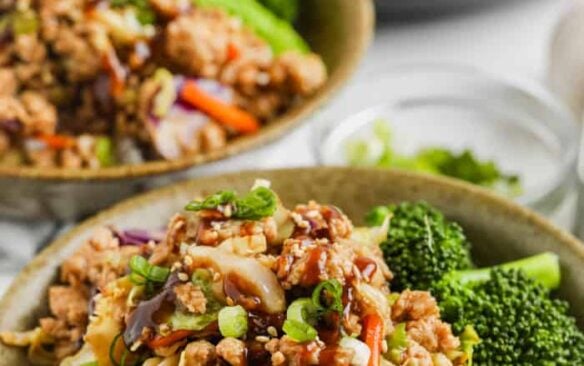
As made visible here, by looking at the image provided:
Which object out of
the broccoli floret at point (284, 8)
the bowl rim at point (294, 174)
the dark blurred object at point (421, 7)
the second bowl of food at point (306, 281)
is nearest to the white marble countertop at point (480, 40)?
the dark blurred object at point (421, 7)

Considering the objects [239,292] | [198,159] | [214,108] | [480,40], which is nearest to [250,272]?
[239,292]

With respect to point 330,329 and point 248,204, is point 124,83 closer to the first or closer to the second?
point 248,204

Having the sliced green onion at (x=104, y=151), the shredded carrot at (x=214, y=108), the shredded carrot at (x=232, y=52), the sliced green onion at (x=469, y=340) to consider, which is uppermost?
the shredded carrot at (x=232, y=52)

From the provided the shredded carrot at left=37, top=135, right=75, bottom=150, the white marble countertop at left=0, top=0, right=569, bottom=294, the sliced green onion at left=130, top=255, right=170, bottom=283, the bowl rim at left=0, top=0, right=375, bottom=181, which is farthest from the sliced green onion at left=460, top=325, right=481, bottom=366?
the white marble countertop at left=0, top=0, right=569, bottom=294

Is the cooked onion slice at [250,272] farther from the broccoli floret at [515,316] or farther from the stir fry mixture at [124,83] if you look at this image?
the stir fry mixture at [124,83]

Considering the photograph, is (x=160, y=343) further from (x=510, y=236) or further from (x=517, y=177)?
(x=517, y=177)

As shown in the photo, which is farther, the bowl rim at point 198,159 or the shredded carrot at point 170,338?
the bowl rim at point 198,159

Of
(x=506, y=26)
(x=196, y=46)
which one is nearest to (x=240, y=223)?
(x=196, y=46)
